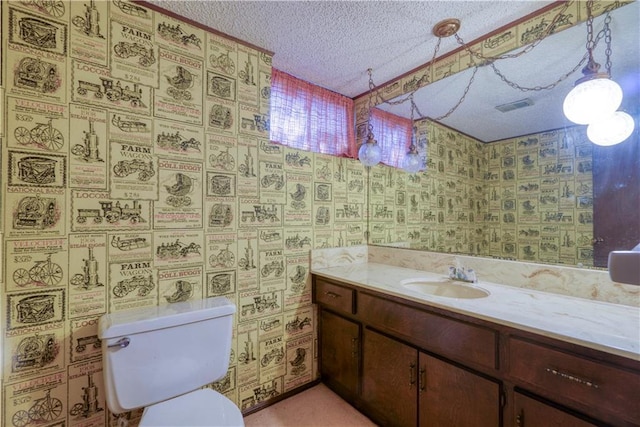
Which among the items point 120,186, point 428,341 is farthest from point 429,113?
point 120,186

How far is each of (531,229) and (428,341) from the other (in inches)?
32.2

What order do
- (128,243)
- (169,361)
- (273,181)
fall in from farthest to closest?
(273,181) → (128,243) → (169,361)

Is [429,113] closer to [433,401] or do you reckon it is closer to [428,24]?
[428,24]

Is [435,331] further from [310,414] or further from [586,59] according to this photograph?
[586,59]

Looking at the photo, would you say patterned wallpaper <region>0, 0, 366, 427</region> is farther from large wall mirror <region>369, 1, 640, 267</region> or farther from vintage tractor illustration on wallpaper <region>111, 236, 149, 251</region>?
large wall mirror <region>369, 1, 640, 267</region>

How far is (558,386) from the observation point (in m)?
0.90

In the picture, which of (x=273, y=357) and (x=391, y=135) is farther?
(x=391, y=135)

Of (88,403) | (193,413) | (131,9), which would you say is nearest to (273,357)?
(193,413)

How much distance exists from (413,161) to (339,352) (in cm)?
141

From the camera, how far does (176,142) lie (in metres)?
1.47

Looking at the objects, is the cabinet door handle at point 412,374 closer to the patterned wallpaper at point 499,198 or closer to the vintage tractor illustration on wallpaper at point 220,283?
the patterned wallpaper at point 499,198

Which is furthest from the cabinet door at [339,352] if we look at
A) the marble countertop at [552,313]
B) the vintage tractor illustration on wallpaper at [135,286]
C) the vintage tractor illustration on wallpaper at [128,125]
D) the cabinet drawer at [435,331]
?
the vintage tractor illustration on wallpaper at [128,125]

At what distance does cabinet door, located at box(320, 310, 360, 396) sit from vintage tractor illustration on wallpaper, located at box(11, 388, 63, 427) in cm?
139

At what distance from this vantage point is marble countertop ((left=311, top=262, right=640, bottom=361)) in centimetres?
86
